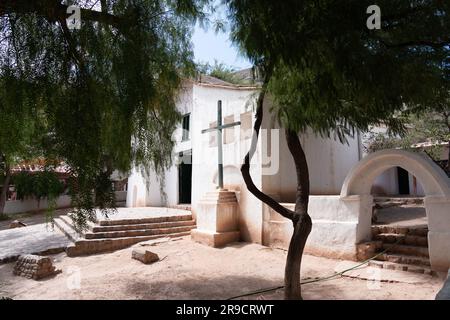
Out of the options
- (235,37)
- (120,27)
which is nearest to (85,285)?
(120,27)

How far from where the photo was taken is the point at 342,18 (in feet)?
10.5

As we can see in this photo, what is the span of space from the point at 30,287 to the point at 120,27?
558cm

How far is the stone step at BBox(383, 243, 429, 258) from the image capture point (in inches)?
240

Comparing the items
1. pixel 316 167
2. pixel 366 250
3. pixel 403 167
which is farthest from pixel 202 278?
pixel 316 167

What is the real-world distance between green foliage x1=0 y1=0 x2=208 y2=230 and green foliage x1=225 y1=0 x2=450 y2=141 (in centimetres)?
115

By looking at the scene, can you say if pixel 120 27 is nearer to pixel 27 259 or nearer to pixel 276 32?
pixel 276 32

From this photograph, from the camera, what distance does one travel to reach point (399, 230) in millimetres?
6758

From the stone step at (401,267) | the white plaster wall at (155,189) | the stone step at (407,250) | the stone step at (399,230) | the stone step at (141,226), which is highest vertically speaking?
the white plaster wall at (155,189)

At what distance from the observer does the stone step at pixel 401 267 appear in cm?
568

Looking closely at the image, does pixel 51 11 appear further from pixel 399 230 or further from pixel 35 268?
pixel 399 230

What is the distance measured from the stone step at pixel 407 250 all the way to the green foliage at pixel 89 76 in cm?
498

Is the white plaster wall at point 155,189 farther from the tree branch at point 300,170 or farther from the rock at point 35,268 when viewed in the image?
the tree branch at point 300,170

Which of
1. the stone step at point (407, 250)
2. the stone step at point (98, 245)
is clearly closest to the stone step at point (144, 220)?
the stone step at point (98, 245)

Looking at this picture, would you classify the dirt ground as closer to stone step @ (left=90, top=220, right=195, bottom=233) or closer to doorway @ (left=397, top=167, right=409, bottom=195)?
stone step @ (left=90, top=220, right=195, bottom=233)
